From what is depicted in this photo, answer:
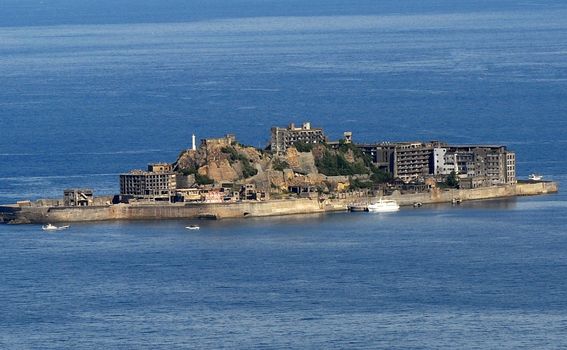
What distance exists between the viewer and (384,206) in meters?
91.4

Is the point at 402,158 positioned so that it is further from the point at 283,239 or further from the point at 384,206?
the point at 283,239

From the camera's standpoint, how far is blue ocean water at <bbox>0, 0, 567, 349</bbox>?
6419cm

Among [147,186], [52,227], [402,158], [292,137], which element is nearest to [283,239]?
[52,227]

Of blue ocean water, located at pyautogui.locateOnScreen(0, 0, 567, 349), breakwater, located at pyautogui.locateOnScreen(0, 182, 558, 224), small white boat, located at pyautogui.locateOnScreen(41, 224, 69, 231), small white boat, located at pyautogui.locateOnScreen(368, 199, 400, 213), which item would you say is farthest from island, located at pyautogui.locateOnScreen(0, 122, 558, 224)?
blue ocean water, located at pyautogui.locateOnScreen(0, 0, 567, 349)

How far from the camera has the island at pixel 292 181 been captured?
8856 cm

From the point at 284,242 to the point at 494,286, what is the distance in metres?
12.3

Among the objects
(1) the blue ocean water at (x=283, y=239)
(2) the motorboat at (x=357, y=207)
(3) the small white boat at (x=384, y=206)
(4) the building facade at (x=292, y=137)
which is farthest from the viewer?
(4) the building facade at (x=292, y=137)

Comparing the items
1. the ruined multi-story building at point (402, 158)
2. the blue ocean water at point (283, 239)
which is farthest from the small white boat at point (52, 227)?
the ruined multi-story building at point (402, 158)

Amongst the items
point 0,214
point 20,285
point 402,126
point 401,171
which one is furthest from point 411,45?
point 20,285

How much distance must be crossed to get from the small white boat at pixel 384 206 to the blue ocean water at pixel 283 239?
0.96 meters

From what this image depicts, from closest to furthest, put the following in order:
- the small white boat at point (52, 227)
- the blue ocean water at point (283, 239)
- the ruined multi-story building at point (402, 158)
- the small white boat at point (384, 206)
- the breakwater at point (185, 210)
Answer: the blue ocean water at point (283, 239)
the small white boat at point (52, 227)
the breakwater at point (185, 210)
the small white boat at point (384, 206)
the ruined multi-story building at point (402, 158)

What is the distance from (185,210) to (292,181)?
214 inches

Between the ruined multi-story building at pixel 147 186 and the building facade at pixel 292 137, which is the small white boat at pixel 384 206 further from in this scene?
the ruined multi-story building at pixel 147 186

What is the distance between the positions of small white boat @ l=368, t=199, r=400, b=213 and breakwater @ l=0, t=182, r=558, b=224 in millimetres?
389
